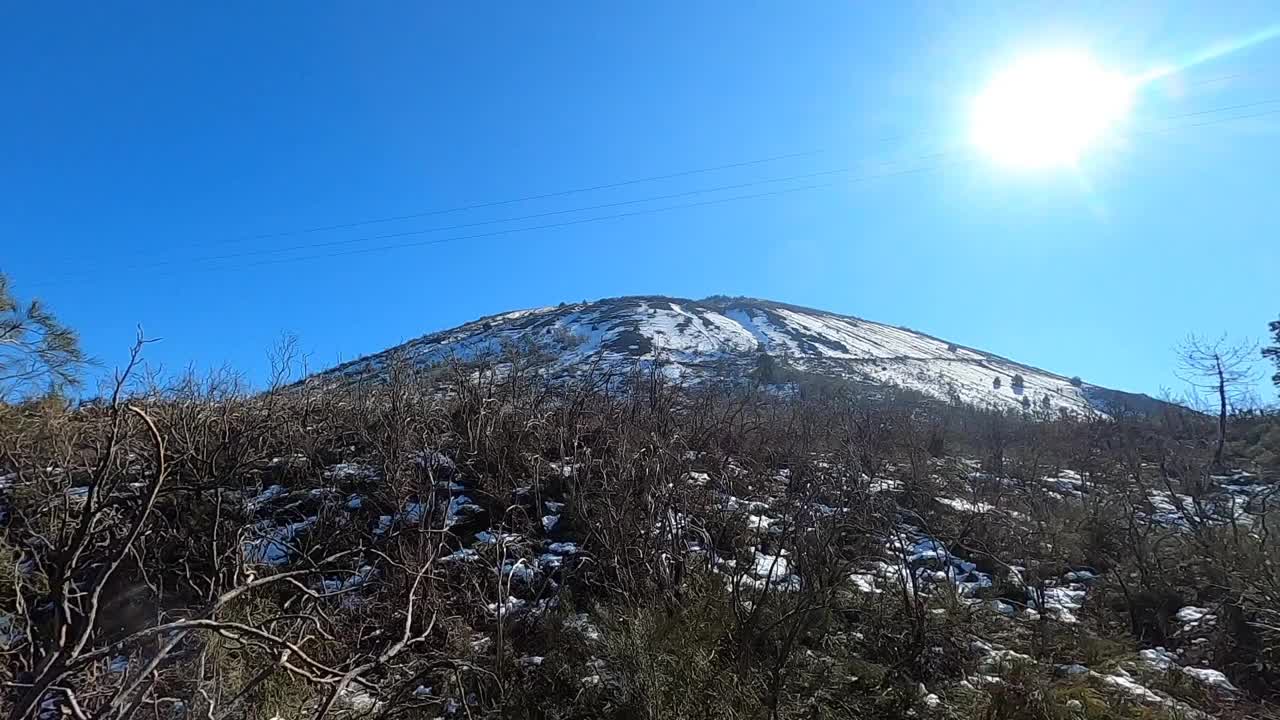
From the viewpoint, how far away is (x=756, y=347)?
124 ft

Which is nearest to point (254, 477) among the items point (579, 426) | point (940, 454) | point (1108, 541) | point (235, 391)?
point (235, 391)

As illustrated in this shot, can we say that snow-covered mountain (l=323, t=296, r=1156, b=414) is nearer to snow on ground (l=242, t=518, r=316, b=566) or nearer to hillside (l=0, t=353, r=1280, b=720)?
hillside (l=0, t=353, r=1280, b=720)

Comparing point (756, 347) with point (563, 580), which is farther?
point (756, 347)

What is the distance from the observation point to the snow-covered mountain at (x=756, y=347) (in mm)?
31625

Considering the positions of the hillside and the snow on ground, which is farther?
the snow on ground

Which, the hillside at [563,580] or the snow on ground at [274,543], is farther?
the snow on ground at [274,543]

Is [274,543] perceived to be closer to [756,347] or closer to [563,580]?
[563,580]

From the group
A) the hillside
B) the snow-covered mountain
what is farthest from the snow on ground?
the snow-covered mountain

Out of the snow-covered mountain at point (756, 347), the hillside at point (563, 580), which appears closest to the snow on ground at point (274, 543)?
the hillside at point (563, 580)

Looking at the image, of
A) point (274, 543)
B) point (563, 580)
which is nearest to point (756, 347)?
point (563, 580)

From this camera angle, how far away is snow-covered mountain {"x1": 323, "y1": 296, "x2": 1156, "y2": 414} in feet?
104

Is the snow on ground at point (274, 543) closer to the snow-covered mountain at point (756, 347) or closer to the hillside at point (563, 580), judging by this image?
the hillside at point (563, 580)

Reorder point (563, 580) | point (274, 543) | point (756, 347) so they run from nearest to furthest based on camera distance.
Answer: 1. point (563, 580)
2. point (274, 543)
3. point (756, 347)

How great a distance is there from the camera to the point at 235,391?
7574 mm
